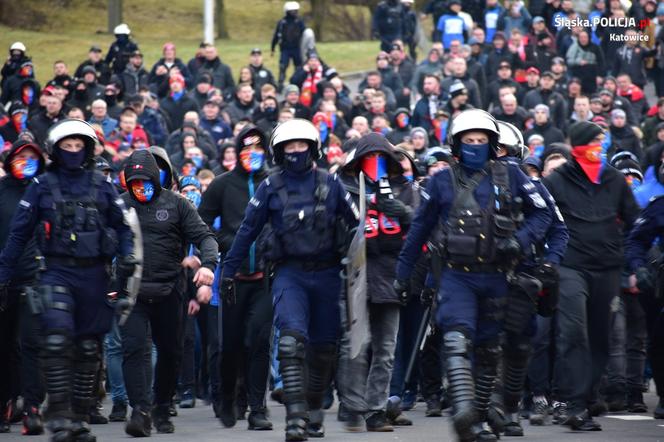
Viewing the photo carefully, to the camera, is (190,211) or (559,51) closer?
(190,211)

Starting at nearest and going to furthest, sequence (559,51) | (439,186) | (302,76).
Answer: (439,186), (302,76), (559,51)

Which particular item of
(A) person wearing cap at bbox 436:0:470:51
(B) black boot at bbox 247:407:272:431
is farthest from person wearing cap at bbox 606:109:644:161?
(B) black boot at bbox 247:407:272:431

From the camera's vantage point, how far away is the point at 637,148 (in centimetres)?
1841

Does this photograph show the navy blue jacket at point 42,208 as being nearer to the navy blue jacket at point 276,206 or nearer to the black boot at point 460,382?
the navy blue jacket at point 276,206

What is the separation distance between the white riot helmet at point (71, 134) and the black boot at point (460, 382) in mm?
2678

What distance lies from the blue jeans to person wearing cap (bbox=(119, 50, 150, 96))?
12526mm

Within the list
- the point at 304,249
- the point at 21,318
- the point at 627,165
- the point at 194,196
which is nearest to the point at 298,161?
the point at 304,249

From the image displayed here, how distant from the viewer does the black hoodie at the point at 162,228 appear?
32.7 feet

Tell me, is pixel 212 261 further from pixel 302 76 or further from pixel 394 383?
pixel 302 76

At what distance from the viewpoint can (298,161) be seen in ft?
30.3

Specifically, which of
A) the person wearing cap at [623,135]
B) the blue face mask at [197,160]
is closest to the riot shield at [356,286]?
the blue face mask at [197,160]

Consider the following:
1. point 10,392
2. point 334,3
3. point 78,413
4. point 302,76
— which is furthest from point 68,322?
point 334,3

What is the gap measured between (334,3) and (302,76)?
73.9 ft

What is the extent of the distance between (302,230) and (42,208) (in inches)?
66.8
